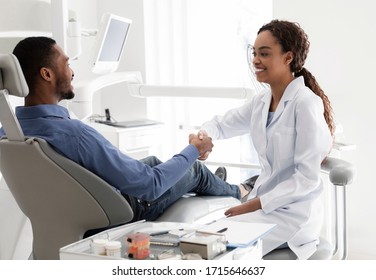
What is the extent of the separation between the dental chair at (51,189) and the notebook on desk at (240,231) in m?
0.41

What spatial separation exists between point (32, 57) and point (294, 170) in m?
0.96

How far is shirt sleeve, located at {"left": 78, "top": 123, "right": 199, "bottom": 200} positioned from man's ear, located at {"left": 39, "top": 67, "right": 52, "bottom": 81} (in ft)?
0.76

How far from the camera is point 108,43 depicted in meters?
2.93

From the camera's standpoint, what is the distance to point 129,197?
2107 mm

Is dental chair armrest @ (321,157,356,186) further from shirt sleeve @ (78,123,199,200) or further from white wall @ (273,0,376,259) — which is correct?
white wall @ (273,0,376,259)

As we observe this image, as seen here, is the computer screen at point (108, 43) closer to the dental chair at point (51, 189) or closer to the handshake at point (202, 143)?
the handshake at point (202, 143)

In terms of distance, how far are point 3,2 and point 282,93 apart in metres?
1.41

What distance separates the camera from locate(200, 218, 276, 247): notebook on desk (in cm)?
141

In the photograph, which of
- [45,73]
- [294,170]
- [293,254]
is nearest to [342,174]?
[294,170]

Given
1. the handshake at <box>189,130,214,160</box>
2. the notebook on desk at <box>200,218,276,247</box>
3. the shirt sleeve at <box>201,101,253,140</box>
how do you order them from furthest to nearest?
the shirt sleeve at <box>201,101,253,140</box> < the handshake at <box>189,130,214,160</box> < the notebook on desk at <box>200,218,276,247</box>

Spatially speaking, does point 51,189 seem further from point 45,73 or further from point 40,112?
point 45,73

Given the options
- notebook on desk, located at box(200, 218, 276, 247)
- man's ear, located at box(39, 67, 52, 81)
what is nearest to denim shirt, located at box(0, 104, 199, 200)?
man's ear, located at box(39, 67, 52, 81)
